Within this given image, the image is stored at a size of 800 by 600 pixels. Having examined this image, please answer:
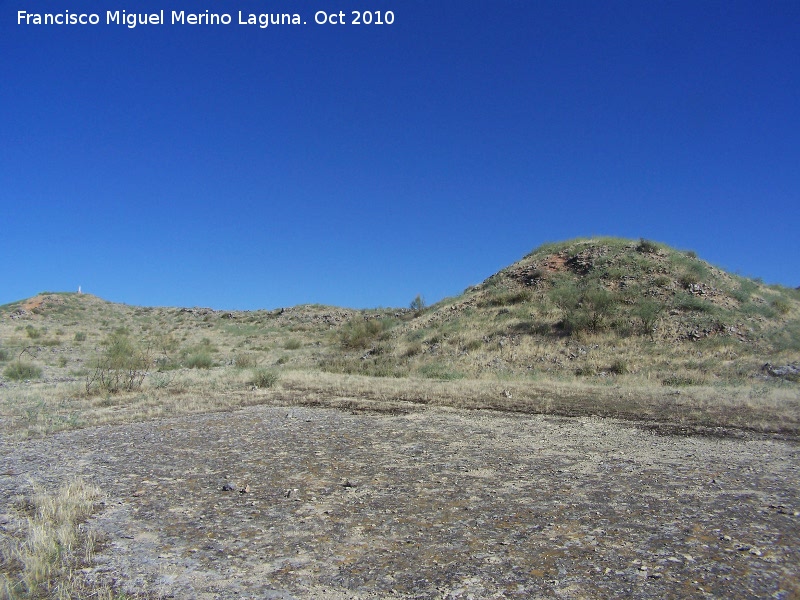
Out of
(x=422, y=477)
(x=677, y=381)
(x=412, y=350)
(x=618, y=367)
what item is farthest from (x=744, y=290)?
(x=422, y=477)

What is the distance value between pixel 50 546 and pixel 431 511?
3808 millimetres

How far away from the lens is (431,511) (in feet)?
21.7

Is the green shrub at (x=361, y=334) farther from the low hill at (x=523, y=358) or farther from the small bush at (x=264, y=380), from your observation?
the small bush at (x=264, y=380)

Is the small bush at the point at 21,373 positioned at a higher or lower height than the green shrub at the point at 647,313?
lower

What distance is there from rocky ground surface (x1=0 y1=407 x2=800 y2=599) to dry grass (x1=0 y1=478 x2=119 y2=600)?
0.22m

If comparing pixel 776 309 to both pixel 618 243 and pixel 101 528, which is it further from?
pixel 101 528

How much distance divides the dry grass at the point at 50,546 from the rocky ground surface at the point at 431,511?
0.22 m

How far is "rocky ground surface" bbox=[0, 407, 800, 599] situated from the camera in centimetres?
481

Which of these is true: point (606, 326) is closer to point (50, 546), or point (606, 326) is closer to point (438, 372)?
point (438, 372)

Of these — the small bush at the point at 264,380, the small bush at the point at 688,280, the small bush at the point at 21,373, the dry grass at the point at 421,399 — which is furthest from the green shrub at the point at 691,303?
the small bush at the point at 21,373

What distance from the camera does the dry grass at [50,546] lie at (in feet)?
14.8

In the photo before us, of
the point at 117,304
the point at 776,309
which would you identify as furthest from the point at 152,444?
the point at 117,304

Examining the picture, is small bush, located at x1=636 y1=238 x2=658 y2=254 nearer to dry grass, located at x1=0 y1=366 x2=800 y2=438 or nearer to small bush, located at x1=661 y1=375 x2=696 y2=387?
small bush, located at x1=661 y1=375 x2=696 y2=387

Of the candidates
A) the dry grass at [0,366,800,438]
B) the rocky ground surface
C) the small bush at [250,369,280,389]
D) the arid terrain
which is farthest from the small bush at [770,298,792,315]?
the small bush at [250,369,280,389]
